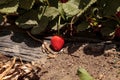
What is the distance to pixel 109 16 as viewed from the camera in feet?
8.39

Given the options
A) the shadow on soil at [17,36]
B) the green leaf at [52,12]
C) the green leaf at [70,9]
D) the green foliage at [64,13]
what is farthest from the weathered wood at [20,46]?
the green leaf at [70,9]

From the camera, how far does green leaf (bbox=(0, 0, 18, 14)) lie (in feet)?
8.92

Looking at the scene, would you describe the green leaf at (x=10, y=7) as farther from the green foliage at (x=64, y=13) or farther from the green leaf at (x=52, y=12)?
the green leaf at (x=52, y=12)

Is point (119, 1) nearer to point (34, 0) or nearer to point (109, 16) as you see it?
point (109, 16)

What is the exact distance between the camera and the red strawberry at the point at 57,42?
268 cm

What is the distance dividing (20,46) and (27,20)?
7.8 inches

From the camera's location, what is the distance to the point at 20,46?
284cm

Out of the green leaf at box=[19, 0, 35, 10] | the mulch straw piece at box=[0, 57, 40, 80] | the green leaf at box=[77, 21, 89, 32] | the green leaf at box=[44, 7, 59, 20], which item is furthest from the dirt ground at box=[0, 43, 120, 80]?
the green leaf at box=[19, 0, 35, 10]

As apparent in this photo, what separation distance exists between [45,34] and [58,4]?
0.26 m

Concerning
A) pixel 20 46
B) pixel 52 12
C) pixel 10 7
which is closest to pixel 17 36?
pixel 20 46

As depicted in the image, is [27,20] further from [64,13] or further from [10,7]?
[64,13]

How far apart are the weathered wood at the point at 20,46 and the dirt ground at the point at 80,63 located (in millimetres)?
80

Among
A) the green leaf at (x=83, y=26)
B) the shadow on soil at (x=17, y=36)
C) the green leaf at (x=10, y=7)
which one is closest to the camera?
the green leaf at (x=83, y=26)

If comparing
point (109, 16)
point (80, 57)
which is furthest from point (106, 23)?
point (80, 57)
